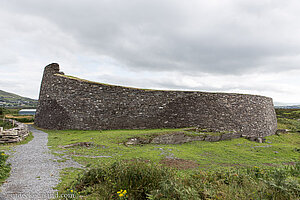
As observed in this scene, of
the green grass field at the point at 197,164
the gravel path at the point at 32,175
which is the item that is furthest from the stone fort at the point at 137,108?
the gravel path at the point at 32,175

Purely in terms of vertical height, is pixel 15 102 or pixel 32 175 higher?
pixel 32 175

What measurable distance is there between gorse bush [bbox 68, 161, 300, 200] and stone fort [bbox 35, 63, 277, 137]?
12.8 metres

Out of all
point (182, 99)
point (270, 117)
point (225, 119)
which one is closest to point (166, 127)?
point (182, 99)

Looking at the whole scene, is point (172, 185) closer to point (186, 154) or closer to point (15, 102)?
point (186, 154)

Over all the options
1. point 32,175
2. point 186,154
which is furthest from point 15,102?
point 186,154

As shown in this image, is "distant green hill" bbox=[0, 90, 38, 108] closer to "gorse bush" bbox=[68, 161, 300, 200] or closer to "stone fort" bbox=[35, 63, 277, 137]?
"stone fort" bbox=[35, 63, 277, 137]

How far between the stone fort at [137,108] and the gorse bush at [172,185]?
42.0ft

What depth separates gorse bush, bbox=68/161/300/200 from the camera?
3674mm

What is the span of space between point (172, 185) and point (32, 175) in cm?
554

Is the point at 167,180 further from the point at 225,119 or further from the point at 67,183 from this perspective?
the point at 225,119

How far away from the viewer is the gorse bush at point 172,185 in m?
3.67

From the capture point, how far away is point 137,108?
18.4 metres

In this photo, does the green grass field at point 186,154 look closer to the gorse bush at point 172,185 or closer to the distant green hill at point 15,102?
the gorse bush at point 172,185

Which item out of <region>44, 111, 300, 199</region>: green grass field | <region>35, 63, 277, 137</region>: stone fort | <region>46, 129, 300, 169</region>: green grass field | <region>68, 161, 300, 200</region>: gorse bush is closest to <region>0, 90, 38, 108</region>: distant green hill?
<region>35, 63, 277, 137</region>: stone fort
